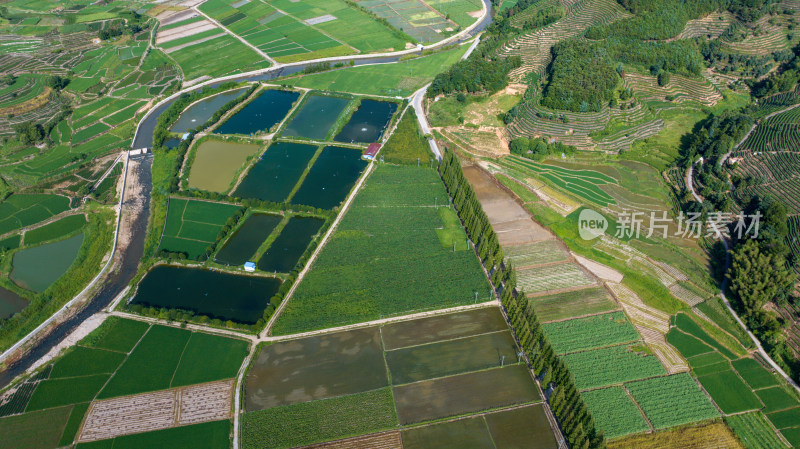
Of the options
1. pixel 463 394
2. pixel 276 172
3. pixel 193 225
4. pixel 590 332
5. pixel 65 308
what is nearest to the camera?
pixel 463 394

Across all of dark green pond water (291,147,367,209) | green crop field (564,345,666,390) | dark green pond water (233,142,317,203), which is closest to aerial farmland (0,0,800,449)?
green crop field (564,345,666,390)

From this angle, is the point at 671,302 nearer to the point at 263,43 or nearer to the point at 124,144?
the point at 124,144

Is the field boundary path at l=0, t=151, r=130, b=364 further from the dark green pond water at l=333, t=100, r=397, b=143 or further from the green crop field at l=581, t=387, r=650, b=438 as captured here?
Answer: the green crop field at l=581, t=387, r=650, b=438

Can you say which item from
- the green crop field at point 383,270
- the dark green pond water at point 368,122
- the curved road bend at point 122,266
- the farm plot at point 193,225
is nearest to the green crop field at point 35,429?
the curved road bend at point 122,266

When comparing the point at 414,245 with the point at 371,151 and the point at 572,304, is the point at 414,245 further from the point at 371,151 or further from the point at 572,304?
the point at 371,151

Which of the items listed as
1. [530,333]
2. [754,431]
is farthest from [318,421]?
[754,431]

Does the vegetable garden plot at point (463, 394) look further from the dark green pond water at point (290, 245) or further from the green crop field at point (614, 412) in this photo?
the dark green pond water at point (290, 245)
